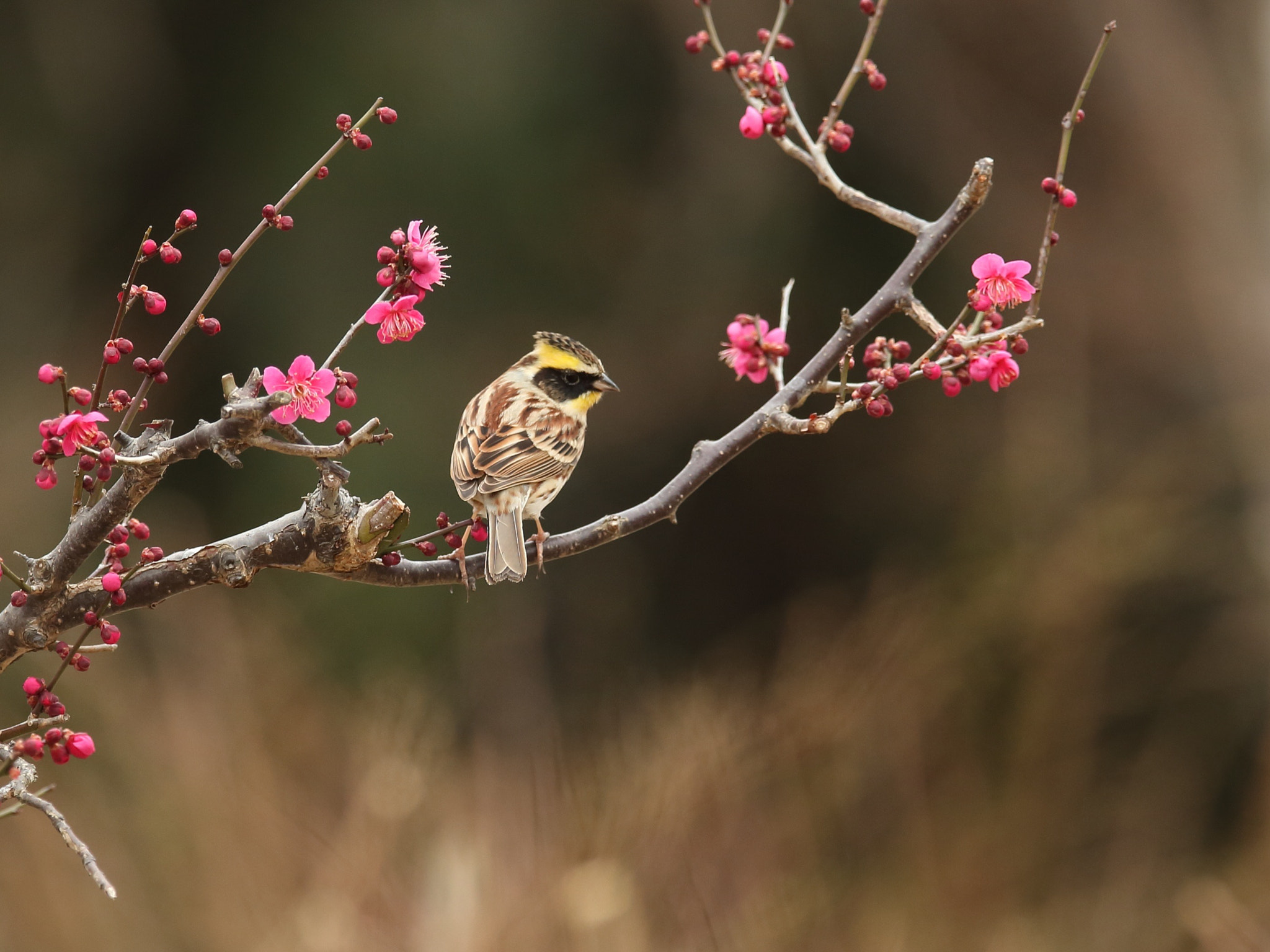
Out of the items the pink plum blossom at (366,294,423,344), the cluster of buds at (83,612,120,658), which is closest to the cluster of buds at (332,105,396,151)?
the pink plum blossom at (366,294,423,344)

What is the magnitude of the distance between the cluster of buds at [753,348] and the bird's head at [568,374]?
1.04 m

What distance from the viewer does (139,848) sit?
4410 mm

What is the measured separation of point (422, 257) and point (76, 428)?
453 mm

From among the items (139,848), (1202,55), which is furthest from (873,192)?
(139,848)

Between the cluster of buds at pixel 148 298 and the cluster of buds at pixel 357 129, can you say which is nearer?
the cluster of buds at pixel 148 298

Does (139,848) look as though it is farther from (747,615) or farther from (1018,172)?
(1018,172)

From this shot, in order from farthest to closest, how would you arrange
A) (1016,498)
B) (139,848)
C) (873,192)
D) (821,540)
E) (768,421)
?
(821,540), (873,192), (1016,498), (139,848), (768,421)

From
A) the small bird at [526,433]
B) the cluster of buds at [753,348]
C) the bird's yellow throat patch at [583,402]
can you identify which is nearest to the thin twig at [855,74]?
the cluster of buds at [753,348]

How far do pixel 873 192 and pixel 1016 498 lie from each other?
86.7 inches

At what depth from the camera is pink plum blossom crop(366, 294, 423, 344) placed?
1619 mm

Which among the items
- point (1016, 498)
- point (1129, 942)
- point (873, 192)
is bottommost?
point (1129, 942)

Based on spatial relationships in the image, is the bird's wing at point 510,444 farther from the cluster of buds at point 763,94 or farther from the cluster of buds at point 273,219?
the cluster of buds at point 273,219

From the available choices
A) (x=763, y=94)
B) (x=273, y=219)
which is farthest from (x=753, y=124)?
(x=273, y=219)

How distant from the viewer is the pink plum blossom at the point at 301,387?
1510 millimetres
